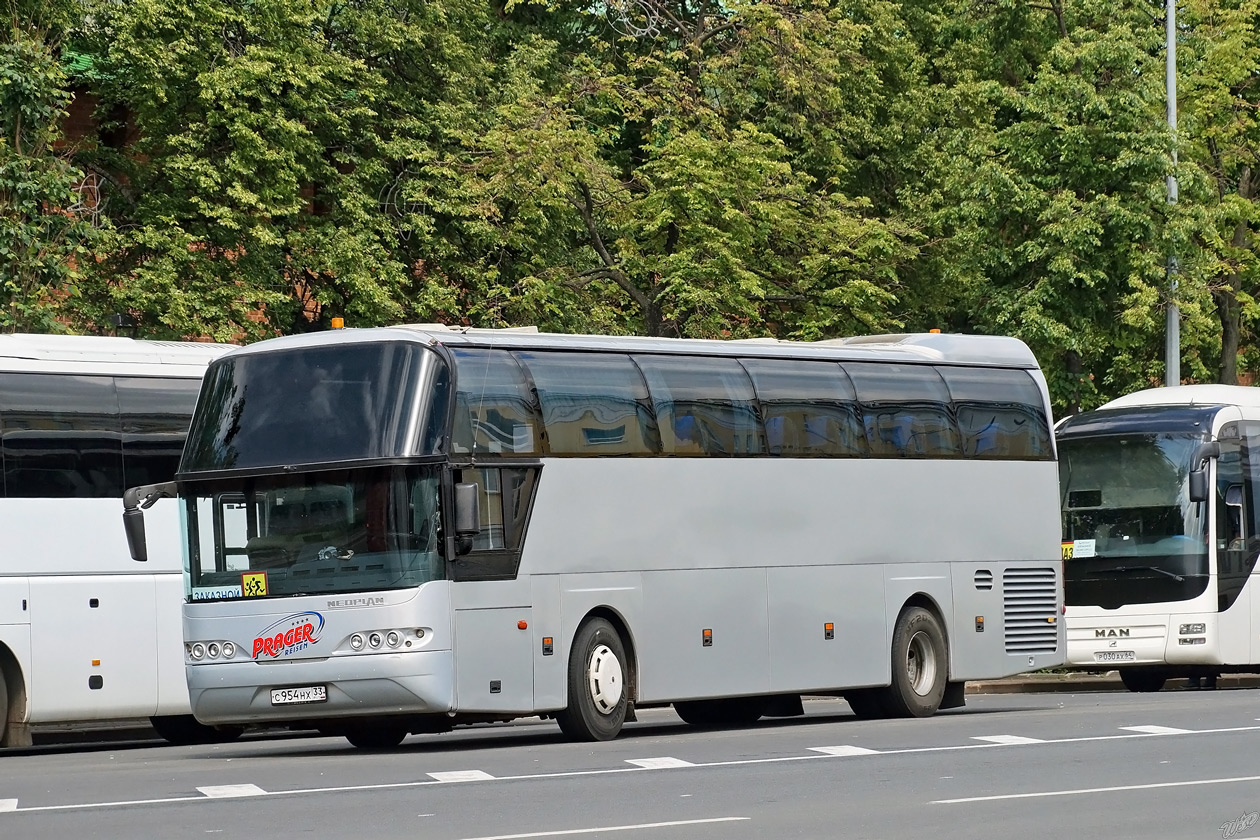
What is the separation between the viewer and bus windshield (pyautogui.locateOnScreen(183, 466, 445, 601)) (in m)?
16.4

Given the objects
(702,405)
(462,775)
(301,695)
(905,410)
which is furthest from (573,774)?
(905,410)

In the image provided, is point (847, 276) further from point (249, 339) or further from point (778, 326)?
point (249, 339)

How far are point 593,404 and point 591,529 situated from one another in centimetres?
104

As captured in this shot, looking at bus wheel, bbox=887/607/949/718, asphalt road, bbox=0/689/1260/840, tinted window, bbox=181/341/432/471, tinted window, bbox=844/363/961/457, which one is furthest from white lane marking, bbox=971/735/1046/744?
tinted window, bbox=181/341/432/471

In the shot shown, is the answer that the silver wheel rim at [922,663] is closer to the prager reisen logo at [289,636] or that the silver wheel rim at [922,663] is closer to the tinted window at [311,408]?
the tinted window at [311,408]

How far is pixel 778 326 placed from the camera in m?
36.2

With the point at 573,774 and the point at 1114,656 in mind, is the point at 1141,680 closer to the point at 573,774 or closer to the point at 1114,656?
the point at 1114,656

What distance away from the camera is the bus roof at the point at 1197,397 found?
88.2 feet

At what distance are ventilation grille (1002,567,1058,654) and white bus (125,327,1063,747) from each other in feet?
0.11

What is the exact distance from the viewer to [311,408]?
55.3ft

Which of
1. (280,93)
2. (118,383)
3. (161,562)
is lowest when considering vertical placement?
(161,562)

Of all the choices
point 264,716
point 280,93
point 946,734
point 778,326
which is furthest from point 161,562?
point 778,326

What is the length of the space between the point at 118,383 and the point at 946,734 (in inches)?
327

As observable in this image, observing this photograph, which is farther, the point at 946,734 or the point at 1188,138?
the point at 1188,138
